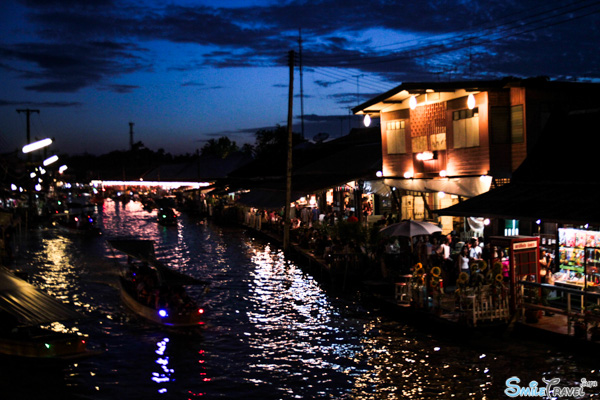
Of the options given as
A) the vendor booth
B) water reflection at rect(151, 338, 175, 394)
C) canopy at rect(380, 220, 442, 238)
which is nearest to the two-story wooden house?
canopy at rect(380, 220, 442, 238)

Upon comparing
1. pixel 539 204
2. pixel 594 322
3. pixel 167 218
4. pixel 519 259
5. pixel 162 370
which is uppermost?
pixel 539 204

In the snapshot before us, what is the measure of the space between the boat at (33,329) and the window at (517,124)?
17410mm

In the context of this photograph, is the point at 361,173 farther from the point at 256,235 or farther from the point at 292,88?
the point at 256,235

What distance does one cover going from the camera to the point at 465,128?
25500 millimetres

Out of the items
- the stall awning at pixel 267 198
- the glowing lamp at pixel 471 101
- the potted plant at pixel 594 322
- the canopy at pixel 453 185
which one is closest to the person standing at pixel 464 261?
the canopy at pixel 453 185

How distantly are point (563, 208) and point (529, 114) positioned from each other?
8215 mm

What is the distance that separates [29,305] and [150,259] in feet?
26.4

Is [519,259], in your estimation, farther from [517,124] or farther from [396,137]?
[396,137]

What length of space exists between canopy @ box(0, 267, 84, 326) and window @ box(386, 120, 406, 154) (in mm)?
19449

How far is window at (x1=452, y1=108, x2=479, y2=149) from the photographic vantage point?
24.9m

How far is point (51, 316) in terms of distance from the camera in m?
14.5

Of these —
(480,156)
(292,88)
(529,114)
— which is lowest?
(480,156)

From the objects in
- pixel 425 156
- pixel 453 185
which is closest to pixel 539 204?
pixel 453 185

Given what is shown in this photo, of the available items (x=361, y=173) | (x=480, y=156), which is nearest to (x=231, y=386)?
(x=480, y=156)
